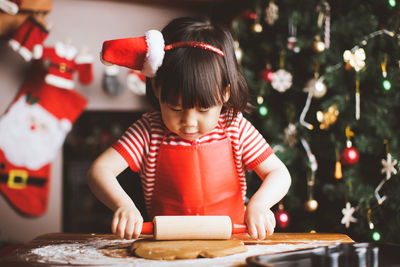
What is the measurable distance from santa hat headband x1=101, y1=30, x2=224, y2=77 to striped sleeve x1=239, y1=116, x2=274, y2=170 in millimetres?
245

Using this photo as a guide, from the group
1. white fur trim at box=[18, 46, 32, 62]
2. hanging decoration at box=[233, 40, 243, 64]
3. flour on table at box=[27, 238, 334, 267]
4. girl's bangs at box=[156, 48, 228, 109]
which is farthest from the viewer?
white fur trim at box=[18, 46, 32, 62]

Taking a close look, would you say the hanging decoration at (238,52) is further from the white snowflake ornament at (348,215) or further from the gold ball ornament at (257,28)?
the white snowflake ornament at (348,215)

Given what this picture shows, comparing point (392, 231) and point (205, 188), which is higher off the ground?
point (205, 188)

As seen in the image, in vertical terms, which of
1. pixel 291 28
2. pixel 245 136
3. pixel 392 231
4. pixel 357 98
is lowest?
pixel 392 231

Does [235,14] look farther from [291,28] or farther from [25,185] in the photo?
[25,185]

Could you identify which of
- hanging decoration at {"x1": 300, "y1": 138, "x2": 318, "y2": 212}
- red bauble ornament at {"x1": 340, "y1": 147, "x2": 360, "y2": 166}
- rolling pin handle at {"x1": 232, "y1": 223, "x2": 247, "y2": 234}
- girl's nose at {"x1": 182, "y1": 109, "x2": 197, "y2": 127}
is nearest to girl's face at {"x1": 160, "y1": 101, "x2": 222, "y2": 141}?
girl's nose at {"x1": 182, "y1": 109, "x2": 197, "y2": 127}

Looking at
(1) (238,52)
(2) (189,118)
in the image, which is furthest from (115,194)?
(1) (238,52)

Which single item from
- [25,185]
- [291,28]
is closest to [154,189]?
[291,28]

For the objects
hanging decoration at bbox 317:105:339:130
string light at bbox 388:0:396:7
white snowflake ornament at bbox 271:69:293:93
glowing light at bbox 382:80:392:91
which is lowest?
hanging decoration at bbox 317:105:339:130

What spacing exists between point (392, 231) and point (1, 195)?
7.00 ft

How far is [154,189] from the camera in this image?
1.02 metres

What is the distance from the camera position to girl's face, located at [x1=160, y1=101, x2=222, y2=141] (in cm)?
82

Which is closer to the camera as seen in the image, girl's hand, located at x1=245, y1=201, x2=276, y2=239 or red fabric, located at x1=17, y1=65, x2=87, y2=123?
girl's hand, located at x1=245, y1=201, x2=276, y2=239

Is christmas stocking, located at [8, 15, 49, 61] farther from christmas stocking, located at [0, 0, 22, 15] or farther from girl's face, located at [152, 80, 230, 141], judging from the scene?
girl's face, located at [152, 80, 230, 141]
